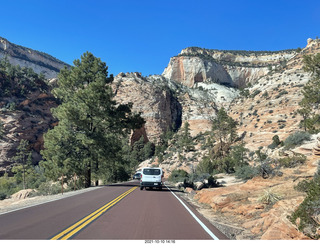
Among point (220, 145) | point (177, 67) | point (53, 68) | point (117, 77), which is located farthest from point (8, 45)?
point (220, 145)

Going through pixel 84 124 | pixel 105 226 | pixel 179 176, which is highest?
pixel 84 124

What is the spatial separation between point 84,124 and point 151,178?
10.1m

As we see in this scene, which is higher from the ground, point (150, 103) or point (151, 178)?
point (150, 103)

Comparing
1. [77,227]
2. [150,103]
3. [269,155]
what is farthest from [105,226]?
[150,103]

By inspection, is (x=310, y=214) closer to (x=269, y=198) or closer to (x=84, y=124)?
(x=269, y=198)

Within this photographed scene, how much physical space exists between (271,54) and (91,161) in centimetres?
14598

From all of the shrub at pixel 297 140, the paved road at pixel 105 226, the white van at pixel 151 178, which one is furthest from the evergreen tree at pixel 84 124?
the shrub at pixel 297 140

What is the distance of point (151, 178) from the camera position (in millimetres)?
19141

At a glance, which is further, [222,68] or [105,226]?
[222,68]

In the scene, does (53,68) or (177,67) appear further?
(53,68)

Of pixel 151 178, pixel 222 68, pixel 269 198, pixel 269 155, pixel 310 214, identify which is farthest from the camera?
pixel 222 68

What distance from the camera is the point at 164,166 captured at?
69438 mm

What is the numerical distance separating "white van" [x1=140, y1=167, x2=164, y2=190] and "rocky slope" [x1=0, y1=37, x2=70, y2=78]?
155424 mm

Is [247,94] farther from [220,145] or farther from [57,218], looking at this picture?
[57,218]
